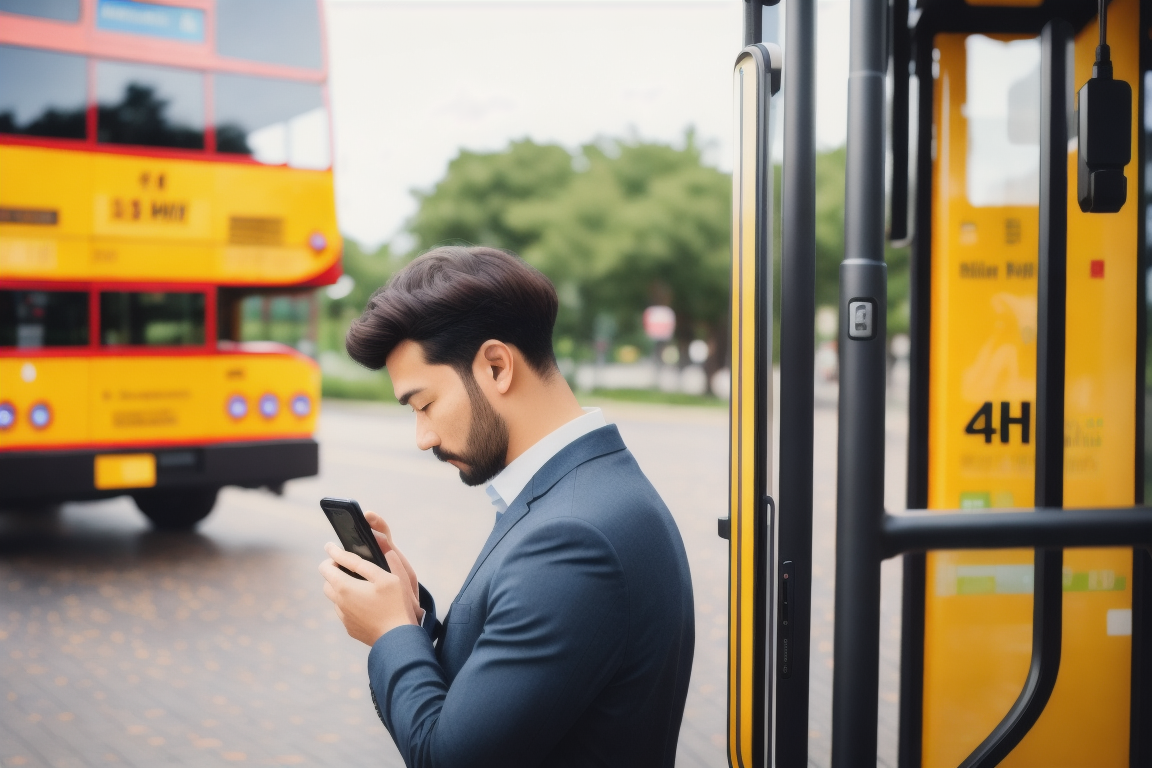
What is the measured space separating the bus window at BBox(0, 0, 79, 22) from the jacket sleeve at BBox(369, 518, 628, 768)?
7058 mm

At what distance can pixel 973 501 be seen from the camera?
2859 millimetres

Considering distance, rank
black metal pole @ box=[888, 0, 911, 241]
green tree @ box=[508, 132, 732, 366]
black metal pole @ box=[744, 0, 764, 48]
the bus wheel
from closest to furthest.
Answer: black metal pole @ box=[744, 0, 764, 48], black metal pole @ box=[888, 0, 911, 241], the bus wheel, green tree @ box=[508, 132, 732, 366]

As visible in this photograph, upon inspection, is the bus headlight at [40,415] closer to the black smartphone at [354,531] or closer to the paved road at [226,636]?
the paved road at [226,636]

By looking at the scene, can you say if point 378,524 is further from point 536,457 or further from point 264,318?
point 264,318

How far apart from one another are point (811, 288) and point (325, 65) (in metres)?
7.07

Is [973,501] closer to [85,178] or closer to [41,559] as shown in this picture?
[85,178]

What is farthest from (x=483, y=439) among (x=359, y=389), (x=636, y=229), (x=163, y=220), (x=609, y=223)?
(x=359, y=389)

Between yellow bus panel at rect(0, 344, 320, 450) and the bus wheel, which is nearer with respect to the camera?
yellow bus panel at rect(0, 344, 320, 450)

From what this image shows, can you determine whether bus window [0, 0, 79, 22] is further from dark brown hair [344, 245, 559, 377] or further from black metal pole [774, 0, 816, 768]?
black metal pole [774, 0, 816, 768]

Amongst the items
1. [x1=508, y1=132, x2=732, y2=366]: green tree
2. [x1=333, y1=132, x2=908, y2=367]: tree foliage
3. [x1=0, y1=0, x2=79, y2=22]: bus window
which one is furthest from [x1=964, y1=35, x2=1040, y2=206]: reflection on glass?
[x1=508, y1=132, x2=732, y2=366]: green tree

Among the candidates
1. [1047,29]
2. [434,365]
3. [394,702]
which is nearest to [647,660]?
[394,702]

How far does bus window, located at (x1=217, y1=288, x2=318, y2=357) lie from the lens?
8.01 meters

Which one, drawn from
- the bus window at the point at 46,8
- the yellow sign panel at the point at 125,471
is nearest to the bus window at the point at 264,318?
the yellow sign panel at the point at 125,471

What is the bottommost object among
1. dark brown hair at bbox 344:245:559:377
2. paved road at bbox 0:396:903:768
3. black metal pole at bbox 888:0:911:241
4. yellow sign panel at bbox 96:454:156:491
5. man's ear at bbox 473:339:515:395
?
paved road at bbox 0:396:903:768
